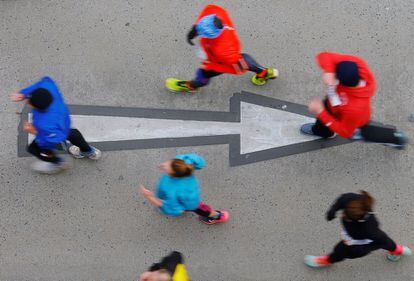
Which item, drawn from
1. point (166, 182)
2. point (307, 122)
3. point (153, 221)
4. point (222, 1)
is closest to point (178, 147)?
point (153, 221)

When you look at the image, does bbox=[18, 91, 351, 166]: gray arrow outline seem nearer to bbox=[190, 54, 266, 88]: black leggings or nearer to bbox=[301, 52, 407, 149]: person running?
bbox=[190, 54, 266, 88]: black leggings

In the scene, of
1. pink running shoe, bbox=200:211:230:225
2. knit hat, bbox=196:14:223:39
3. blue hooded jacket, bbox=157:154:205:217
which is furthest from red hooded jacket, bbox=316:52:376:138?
pink running shoe, bbox=200:211:230:225

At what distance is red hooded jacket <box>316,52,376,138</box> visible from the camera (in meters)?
3.27

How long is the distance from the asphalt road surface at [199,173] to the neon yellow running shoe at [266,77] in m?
0.07

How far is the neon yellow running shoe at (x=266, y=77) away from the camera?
14.4 feet

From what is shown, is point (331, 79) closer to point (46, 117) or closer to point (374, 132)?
point (374, 132)

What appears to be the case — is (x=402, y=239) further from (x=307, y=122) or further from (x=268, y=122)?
(x=268, y=122)

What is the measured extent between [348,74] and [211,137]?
1695mm

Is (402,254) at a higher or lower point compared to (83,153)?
lower

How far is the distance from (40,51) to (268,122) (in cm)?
262

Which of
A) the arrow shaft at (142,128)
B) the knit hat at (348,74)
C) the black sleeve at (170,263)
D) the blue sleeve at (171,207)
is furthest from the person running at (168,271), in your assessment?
the knit hat at (348,74)

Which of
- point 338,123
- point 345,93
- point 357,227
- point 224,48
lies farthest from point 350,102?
point 224,48

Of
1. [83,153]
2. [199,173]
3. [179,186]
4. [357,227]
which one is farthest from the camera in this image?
[199,173]

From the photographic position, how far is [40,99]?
3365 mm
